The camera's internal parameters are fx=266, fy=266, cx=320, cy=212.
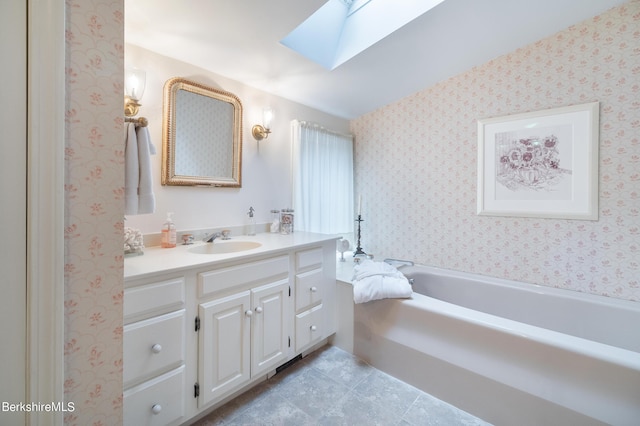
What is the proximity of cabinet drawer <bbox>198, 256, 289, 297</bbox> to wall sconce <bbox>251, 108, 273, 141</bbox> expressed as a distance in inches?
41.0

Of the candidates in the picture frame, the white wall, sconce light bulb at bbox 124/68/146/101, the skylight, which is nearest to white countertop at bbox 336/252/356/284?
the white wall

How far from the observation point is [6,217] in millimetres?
589

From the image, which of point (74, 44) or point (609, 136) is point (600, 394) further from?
point (74, 44)

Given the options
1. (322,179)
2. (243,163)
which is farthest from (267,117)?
(322,179)

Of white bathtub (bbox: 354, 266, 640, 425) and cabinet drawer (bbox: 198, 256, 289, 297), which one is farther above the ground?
cabinet drawer (bbox: 198, 256, 289, 297)

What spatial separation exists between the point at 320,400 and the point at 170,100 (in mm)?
→ 2018

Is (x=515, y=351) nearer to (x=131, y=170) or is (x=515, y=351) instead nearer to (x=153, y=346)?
(x=153, y=346)

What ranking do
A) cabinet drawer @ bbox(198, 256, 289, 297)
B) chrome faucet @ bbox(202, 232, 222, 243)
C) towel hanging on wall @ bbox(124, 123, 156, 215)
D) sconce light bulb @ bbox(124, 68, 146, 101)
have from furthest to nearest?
chrome faucet @ bbox(202, 232, 222, 243), sconce light bulb @ bbox(124, 68, 146, 101), cabinet drawer @ bbox(198, 256, 289, 297), towel hanging on wall @ bbox(124, 123, 156, 215)

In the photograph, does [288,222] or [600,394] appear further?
[288,222]

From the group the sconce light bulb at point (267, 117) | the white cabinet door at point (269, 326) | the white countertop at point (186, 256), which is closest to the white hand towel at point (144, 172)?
the white countertop at point (186, 256)

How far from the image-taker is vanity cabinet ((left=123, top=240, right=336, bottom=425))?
1.10 metres

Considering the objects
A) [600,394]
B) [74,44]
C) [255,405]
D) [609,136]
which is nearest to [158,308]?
[255,405]

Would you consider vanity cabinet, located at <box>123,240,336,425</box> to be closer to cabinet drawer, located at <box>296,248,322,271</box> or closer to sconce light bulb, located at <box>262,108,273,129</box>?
cabinet drawer, located at <box>296,248,322,271</box>

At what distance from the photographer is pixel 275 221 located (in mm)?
2268
